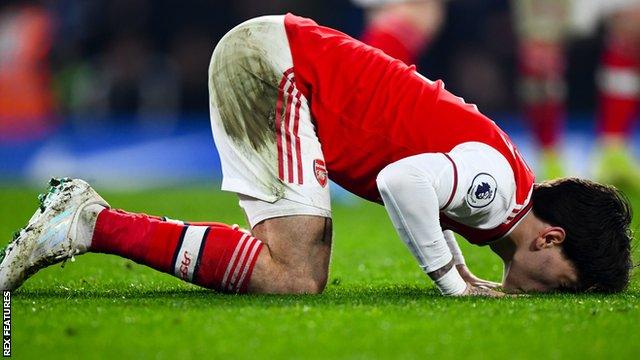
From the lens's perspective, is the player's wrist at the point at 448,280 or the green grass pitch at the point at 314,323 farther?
the player's wrist at the point at 448,280

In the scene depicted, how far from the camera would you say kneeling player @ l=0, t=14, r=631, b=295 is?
161 inches

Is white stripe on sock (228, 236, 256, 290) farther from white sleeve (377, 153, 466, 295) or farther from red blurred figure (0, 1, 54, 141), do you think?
red blurred figure (0, 1, 54, 141)

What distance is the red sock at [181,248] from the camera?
4.21m

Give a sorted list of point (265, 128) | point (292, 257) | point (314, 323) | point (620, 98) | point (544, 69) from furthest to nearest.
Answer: point (544, 69), point (620, 98), point (265, 128), point (292, 257), point (314, 323)

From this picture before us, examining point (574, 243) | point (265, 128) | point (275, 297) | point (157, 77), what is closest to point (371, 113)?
point (265, 128)

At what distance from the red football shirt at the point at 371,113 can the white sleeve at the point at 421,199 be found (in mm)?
249

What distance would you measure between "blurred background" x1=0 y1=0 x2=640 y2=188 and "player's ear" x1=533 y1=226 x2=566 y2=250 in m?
7.91

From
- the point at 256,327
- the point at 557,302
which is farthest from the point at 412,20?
the point at 256,327

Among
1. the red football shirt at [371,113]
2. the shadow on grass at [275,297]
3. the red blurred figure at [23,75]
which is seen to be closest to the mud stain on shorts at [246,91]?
the red football shirt at [371,113]

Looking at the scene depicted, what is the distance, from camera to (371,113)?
4.37m

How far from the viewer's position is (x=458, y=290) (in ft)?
13.6

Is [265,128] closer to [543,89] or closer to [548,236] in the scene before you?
[548,236]

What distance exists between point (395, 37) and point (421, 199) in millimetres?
5277

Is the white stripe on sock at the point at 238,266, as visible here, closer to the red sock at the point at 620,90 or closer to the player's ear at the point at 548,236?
the player's ear at the point at 548,236
